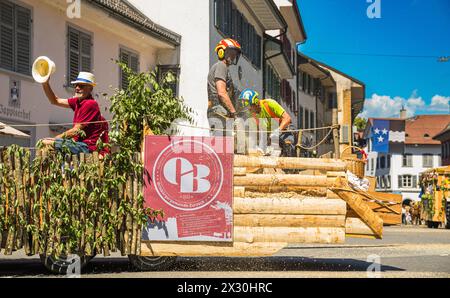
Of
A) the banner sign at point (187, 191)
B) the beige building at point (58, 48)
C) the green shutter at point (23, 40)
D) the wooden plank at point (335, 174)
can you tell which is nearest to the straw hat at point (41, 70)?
the banner sign at point (187, 191)

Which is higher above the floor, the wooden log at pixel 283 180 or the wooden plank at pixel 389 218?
the wooden log at pixel 283 180

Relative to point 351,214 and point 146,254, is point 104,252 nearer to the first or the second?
point 146,254

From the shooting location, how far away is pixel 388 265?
10398 millimetres

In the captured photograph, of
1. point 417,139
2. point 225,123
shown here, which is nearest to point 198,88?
point 225,123

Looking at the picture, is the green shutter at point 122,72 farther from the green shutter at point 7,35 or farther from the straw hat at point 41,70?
the straw hat at point 41,70

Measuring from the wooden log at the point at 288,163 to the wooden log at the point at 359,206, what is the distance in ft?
0.68

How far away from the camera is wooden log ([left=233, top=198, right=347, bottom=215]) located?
9.08m

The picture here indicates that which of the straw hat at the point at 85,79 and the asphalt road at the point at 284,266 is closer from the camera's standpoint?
the asphalt road at the point at 284,266

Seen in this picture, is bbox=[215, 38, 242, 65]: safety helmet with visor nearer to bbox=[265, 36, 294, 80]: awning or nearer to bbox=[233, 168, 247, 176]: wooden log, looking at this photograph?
bbox=[233, 168, 247, 176]: wooden log

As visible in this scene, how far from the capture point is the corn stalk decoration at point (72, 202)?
8.87 meters

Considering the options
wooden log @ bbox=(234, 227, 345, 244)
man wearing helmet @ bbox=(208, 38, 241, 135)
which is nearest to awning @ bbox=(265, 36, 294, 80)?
man wearing helmet @ bbox=(208, 38, 241, 135)

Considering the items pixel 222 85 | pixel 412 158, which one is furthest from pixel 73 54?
pixel 412 158

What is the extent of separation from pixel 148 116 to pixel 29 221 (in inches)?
70.7

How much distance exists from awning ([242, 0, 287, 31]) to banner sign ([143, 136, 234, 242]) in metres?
22.3
